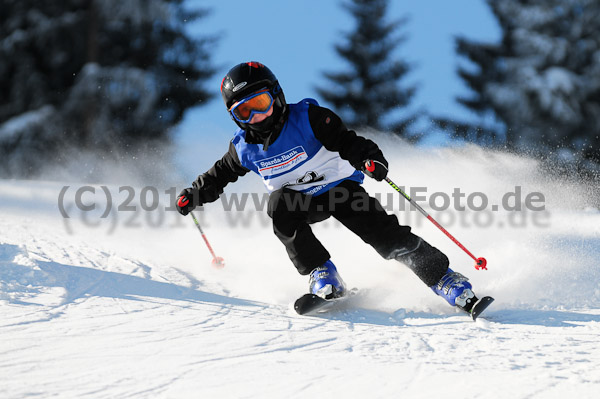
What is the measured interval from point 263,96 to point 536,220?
4.64 metres

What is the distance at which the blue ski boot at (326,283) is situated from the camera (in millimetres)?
3393

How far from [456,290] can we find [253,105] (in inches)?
63.8

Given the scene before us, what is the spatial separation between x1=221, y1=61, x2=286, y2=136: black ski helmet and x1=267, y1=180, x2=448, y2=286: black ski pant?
1.45 feet

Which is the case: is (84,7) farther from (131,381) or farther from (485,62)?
(131,381)

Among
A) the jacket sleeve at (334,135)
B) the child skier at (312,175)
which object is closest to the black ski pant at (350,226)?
the child skier at (312,175)

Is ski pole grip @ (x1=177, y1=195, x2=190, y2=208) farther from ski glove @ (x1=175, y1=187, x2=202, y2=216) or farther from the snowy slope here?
the snowy slope

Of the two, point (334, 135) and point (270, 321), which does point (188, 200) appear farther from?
point (270, 321)

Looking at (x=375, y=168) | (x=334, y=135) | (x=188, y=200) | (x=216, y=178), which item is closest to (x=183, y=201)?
(x=188, y=200)

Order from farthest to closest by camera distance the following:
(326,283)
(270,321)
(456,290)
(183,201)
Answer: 1. (183,201)
2. (326,283)
3. (456,290)
4. (270,321)

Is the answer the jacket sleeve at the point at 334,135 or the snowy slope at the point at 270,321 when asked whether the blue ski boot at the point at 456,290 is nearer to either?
the snowy slope at the point at 270,321

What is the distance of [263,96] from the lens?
3.46m

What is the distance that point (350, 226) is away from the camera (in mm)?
3693

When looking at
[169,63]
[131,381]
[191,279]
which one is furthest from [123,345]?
[169,63]

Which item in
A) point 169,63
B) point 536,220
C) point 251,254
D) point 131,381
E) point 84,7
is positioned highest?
point 84,7
